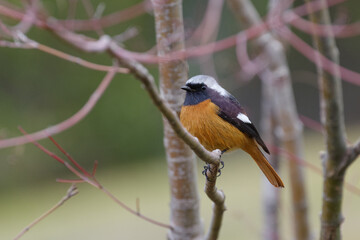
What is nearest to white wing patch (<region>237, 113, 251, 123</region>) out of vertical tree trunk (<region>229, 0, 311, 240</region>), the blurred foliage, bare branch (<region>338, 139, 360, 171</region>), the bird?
the bird

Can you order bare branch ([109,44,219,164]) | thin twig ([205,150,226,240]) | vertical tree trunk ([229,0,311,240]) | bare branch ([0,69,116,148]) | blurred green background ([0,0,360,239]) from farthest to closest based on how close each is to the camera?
blurred green background ([0,0,360,239]) < vertical tree trunk ([229,0,311,240]) < bare branch ([0,69,116,148]) < thin twig ([205,150,226,240]) < bare branch ([109,44,219,164])

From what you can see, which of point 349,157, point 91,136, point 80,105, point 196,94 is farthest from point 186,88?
point 91,136

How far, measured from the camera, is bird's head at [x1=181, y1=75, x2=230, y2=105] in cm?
238

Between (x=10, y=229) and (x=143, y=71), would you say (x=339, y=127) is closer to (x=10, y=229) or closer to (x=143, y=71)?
(x=143, y=71)

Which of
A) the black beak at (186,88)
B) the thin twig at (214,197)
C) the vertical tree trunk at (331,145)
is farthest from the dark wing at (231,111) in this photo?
the thin twig at (214,197)

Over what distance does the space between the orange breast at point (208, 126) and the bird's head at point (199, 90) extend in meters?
0.03

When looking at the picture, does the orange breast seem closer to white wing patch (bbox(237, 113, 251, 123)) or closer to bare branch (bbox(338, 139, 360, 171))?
white wing patch (bbox(237, 113, 251, 123))

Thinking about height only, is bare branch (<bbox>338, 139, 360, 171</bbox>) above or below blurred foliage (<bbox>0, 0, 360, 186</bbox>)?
below

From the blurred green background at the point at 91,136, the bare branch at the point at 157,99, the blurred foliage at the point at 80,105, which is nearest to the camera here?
the bare branch at the point at 157,99

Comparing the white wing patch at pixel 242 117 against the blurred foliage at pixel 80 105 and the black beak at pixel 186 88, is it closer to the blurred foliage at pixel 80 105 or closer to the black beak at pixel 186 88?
the black beak at pixel 186 88

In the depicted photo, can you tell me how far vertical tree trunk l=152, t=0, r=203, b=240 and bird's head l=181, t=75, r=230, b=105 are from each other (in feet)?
0.25

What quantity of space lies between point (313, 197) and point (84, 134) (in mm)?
5699

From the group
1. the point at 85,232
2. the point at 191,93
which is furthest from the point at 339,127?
the point at 85,232

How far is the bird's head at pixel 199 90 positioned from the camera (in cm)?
238
